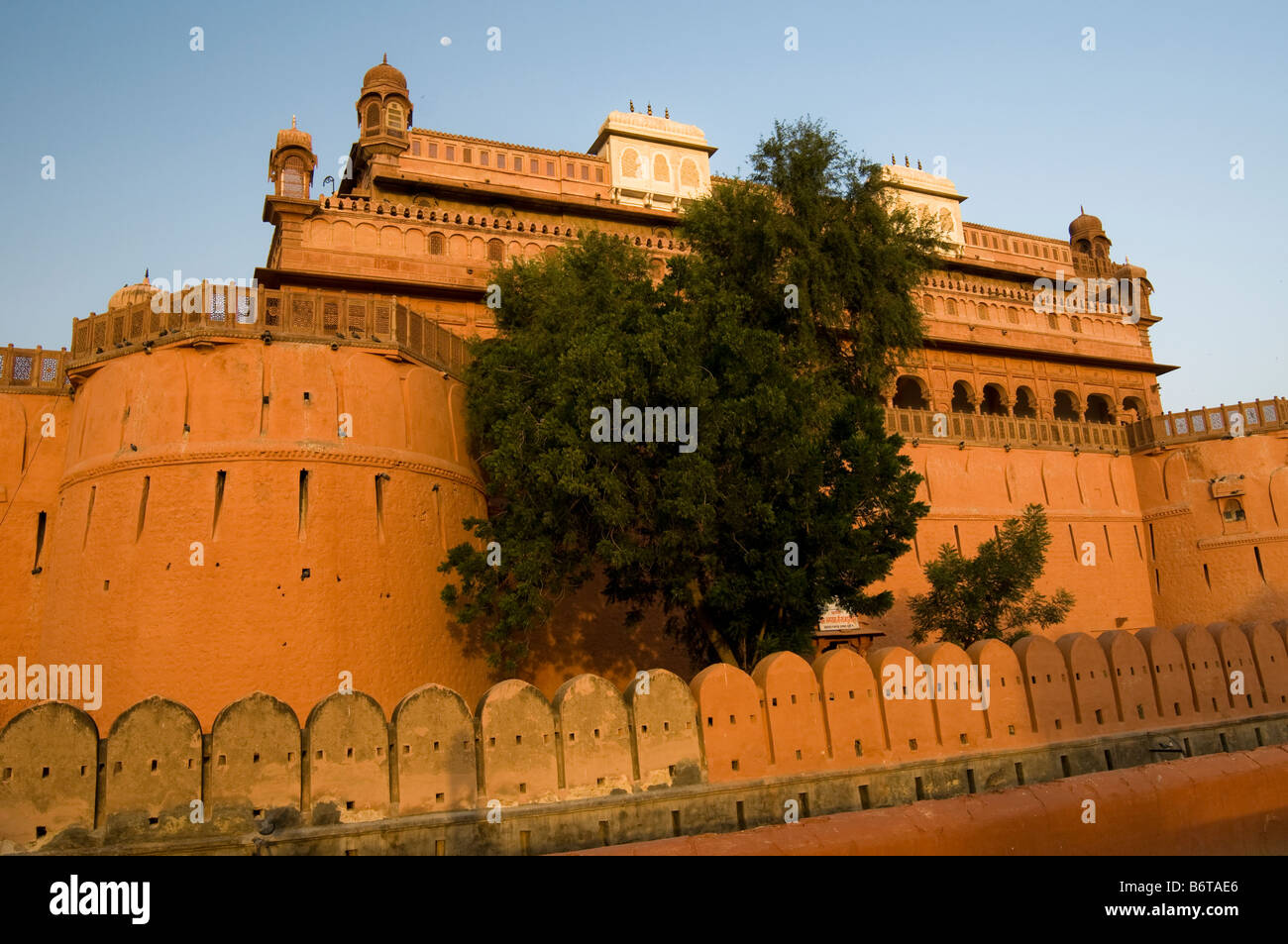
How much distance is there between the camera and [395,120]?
94.6ft

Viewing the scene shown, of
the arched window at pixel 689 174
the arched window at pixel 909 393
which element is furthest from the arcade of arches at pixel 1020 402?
the arched window at pixel 689 174

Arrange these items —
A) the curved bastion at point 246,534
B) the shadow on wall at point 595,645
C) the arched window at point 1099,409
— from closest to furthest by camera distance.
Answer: the curved bastion at point 246,534 < the shadow on wall at point 595,645 < the arched window at point 1099,409

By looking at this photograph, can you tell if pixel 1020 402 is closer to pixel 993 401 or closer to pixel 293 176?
pixel 993 401

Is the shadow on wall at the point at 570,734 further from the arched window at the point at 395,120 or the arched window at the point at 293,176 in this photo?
the arched window at the point at 395,120

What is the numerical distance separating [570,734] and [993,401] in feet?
83.7

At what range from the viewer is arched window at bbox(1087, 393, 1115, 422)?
3253cm

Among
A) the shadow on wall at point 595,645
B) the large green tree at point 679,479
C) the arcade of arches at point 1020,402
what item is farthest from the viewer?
the arcade of arches at point 1020,402

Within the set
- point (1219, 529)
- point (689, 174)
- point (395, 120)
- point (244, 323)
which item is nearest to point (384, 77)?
point (395, 120)

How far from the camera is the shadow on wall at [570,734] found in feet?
27.3

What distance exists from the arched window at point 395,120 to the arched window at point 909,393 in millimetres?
16315

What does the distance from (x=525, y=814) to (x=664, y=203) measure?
25.3 m

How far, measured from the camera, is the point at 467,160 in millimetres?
29203

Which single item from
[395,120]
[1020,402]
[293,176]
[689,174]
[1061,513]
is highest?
[395,120]
